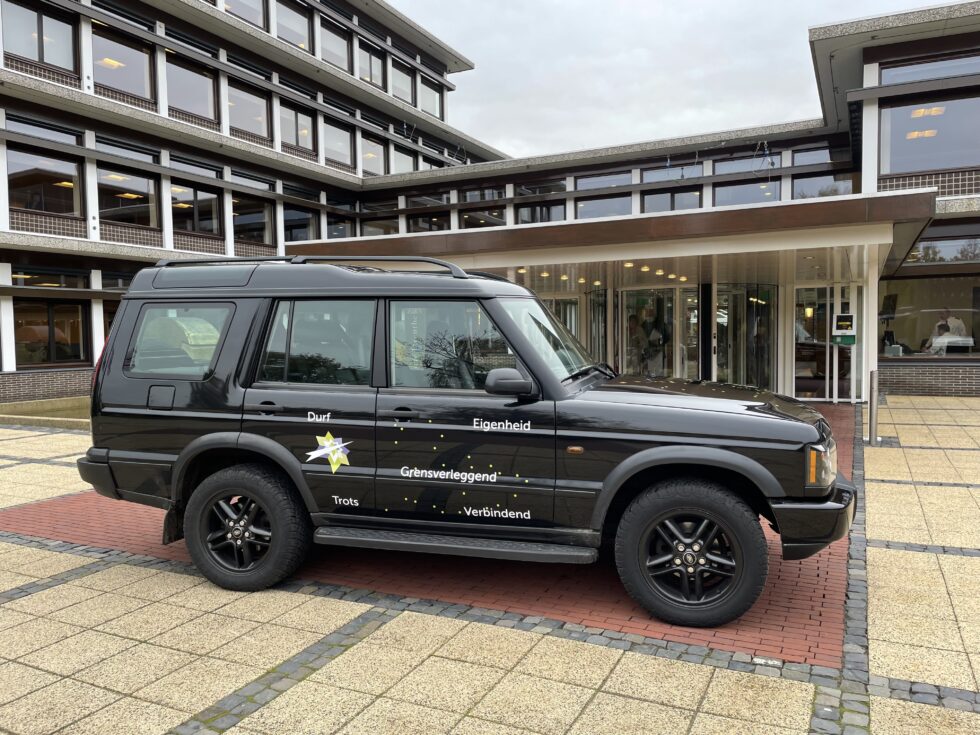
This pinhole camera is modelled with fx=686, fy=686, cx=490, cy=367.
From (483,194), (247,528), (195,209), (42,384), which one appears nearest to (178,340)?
(247,528)

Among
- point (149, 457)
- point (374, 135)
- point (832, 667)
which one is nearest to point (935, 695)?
point (832, 667)

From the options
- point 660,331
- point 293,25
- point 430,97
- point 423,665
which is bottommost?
point 423,665

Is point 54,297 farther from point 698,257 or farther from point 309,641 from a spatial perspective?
point 309,641

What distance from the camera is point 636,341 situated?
1783 centimetres

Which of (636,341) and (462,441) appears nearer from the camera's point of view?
(462,441)

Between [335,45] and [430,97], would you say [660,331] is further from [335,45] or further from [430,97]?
[430,97]

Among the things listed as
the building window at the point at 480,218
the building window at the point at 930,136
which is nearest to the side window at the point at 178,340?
the building window at the point at 930,136

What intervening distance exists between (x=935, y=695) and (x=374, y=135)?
111 feet

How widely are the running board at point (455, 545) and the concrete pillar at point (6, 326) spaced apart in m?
18.9

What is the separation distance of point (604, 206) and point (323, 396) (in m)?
22.1

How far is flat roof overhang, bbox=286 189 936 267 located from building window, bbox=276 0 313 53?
20.5 meters

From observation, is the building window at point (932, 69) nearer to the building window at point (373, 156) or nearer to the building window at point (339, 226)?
the building window at point (339, 226)

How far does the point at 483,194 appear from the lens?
27.5 meters

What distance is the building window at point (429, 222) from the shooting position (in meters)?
28.3
